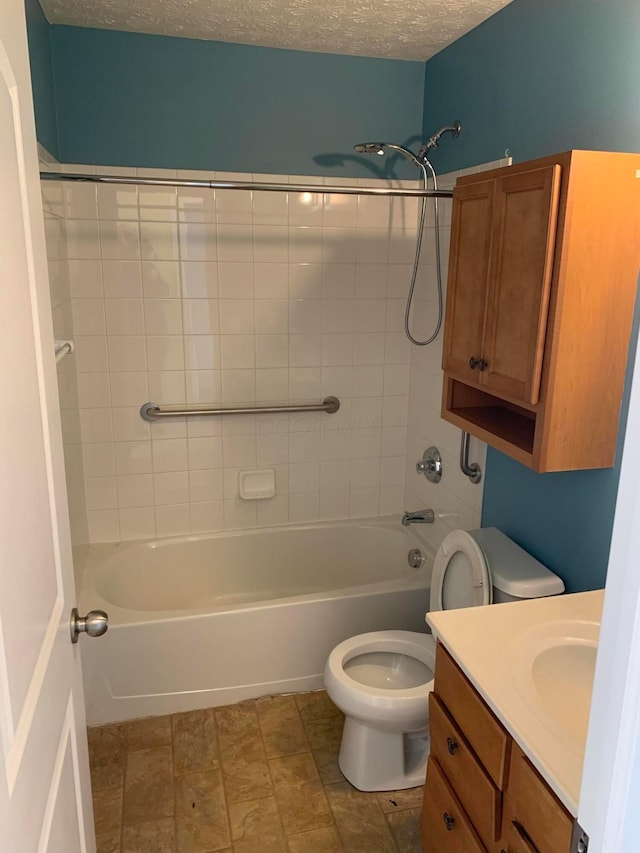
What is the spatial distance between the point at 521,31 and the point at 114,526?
245 cm

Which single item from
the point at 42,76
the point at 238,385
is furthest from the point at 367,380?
the point at 42,76

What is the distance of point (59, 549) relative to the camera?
1.19 metres

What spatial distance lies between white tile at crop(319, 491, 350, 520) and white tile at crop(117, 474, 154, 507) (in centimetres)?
82

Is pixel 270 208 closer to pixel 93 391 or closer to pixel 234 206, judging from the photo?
pixel 234 206

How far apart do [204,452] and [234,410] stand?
0.25 metres

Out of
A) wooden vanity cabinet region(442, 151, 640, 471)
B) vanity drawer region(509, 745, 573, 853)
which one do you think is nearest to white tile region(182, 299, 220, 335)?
wooden vanity cabinet region(442, 151, 640, 471)

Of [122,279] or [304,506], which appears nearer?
[122,279]

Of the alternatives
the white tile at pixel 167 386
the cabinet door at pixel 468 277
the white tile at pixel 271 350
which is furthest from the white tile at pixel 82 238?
the cabinet door at pixel 468 277

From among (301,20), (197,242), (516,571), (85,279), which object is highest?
(301,20)

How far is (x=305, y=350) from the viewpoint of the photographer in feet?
9.80

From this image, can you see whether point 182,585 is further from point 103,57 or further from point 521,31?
point 521,31

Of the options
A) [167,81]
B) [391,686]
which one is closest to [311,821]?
[391,686]

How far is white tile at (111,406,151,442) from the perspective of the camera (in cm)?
283

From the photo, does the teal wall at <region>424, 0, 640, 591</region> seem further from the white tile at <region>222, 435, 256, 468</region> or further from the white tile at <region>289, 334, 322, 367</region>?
the white tile at <region>222, 435, 256, 468</region>
